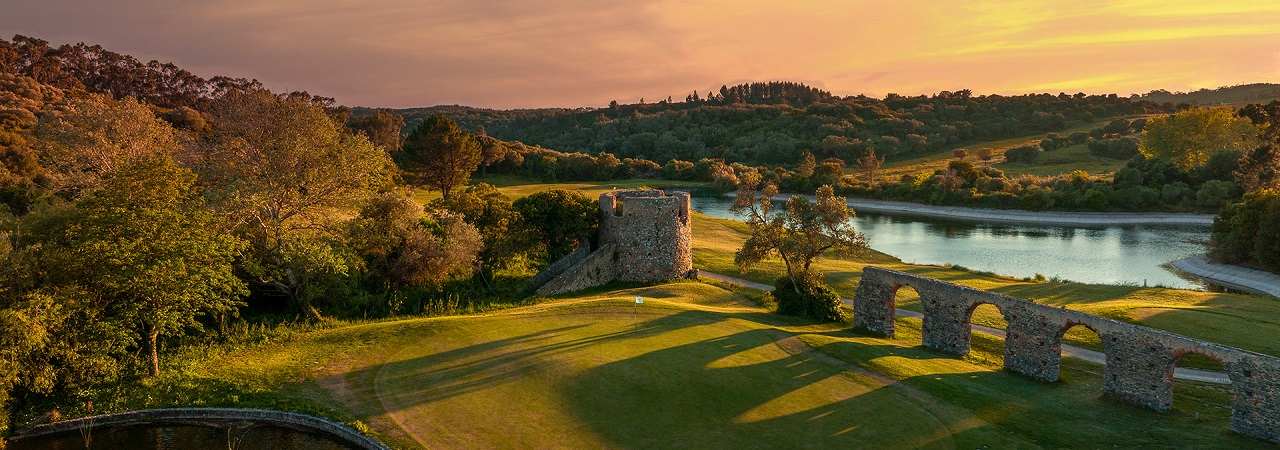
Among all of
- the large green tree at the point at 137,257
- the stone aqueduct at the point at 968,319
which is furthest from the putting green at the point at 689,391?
the large green tree at the point at 137,257

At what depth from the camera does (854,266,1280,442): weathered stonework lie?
55.9 ft

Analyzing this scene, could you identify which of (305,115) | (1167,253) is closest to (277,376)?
(305,115)

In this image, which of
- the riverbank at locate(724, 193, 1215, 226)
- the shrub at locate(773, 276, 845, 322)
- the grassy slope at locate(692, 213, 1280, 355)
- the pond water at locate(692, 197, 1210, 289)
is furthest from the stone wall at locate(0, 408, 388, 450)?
the riverbank at locate(724, 193, 1215, 226)

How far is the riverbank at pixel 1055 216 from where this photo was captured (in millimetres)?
75625

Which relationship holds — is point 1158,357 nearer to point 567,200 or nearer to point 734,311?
point 734,311

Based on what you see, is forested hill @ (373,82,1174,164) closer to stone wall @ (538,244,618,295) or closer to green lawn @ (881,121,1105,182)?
green lawn @ (881,121,1105,182)

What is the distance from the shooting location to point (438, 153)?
58469mm

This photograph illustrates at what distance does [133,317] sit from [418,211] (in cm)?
1416

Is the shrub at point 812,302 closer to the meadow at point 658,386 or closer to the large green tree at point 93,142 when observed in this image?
the meadow at point 658,386

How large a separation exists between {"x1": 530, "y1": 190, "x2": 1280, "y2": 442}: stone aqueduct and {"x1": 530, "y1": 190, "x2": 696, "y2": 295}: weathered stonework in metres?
0.05

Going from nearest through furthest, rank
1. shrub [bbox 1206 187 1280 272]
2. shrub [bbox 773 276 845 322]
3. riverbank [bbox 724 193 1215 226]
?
shrub [bbox 773 276 845 322] < shrub [bbox 1206 187 1280 272] < riverbank [bbox 724 193 1215 226]

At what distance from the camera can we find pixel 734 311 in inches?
1135

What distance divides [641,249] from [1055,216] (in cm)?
6593

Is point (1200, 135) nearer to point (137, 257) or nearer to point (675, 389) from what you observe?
point (675, 389)
